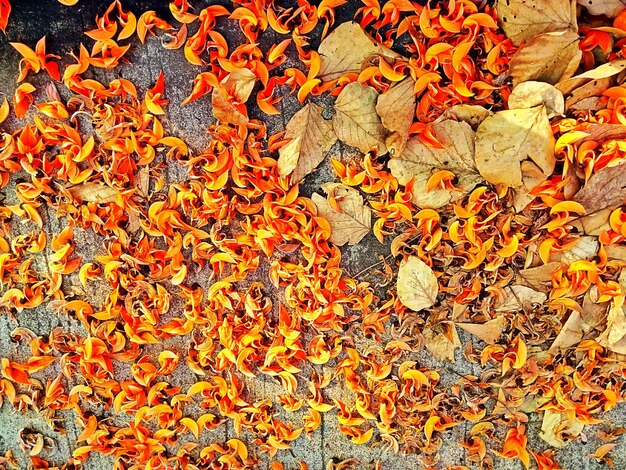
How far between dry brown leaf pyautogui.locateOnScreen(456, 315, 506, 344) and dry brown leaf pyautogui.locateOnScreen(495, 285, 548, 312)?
0.10 ft

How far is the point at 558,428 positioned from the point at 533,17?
974mm

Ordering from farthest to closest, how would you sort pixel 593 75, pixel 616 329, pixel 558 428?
pixel 558 428 → pixel 616 329 → pixel 593 75

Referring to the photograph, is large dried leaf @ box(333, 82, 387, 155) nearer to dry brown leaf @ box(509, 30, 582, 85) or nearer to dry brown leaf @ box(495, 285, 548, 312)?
dry brown leaf @ box(509, 30, 582, 85)

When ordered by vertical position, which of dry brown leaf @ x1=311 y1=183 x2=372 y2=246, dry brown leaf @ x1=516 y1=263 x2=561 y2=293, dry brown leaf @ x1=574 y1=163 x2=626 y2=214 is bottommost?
dry brown leaf @ x1=516 y1=263 x2=561 y2=293

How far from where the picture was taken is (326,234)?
4.05 feet

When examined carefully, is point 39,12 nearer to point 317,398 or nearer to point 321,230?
point 321,230

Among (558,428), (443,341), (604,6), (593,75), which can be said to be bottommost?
(558,428)

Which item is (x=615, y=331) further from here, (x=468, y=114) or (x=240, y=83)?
(x=240, y=83)

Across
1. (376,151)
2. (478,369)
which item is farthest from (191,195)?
(478,369)

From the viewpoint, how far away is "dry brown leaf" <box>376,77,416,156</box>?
1159 mm

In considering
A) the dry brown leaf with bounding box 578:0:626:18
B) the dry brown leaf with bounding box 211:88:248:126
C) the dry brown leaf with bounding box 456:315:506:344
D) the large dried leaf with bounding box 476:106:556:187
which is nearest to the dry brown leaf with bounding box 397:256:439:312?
the dry brown leaf with bounding box 456:315:506:344

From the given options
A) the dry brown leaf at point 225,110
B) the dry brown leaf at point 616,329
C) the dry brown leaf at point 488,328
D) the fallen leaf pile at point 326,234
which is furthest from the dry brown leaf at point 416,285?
the dry brown leaf at point 225,110

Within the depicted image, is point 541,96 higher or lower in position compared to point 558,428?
higher

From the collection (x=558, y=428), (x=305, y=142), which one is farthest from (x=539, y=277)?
(x=305, y=142)
